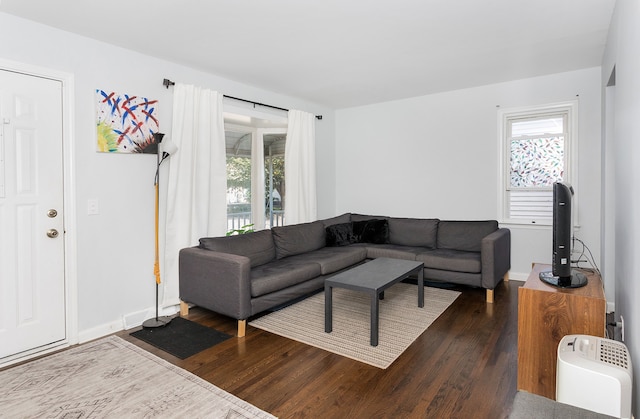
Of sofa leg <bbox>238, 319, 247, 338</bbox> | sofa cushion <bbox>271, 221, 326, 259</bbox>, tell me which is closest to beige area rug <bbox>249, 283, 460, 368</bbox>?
sofa leg <bbox>238, 319, 247, 338</bbox>

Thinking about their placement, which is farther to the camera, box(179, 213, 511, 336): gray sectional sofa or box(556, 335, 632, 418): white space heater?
box(179, 213, 511, 336): gray sectional sofa

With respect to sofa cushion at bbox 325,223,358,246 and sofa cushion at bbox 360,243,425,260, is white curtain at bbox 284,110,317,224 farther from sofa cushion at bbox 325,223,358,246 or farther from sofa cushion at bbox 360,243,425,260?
sofa cushion at bbox 360,243,425,260

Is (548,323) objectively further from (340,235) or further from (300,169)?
(300,169)

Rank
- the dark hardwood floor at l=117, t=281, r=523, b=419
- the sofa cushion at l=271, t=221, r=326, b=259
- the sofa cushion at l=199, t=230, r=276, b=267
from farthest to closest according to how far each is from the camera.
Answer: the sofa cushion at l=271, t=221, r=326, b=259 < the sofa cushion at l=199, t=230, r=276, b=267 < the dark hardwood floor at l=117, t=281, r=523, b=419

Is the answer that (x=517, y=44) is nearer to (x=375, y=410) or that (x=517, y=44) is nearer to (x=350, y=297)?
(x=350, y=297)

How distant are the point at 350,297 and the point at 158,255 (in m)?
2.05

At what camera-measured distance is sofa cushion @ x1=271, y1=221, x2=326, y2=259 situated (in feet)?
13.8

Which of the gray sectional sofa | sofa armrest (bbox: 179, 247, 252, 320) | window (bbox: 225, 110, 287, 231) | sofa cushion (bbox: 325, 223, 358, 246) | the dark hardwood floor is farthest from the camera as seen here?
→ sofa cushion (bbox: 325, 223, 358, 246)

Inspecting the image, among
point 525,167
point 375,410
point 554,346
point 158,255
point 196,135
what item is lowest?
point 375,410

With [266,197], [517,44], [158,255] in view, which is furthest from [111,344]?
[517,44]

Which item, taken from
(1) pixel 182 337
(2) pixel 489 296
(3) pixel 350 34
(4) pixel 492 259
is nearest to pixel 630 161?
(4) pixel 492 259

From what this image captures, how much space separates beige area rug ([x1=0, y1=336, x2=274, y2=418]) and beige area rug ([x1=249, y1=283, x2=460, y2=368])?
3.04 feet

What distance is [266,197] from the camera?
5059mm

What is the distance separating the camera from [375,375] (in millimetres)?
2371
